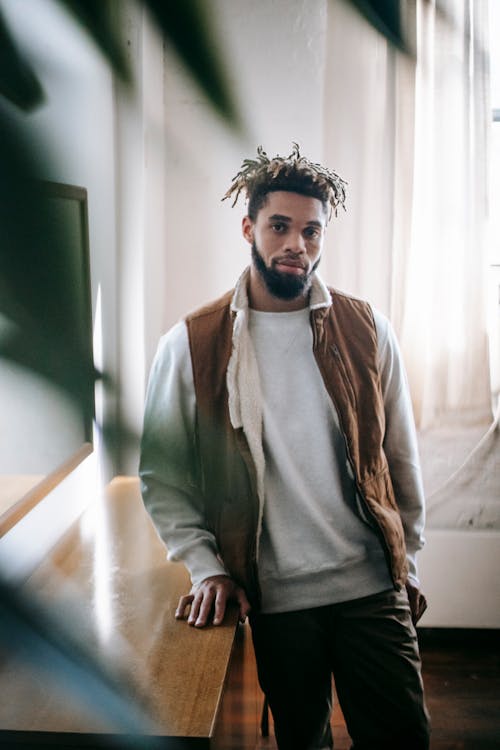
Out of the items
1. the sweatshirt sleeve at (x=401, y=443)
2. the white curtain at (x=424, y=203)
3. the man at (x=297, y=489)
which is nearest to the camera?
the man at (x=297, y=489)

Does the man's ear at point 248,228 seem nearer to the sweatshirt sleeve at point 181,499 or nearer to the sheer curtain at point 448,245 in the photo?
the sweatshirt sleeve at point 181,499

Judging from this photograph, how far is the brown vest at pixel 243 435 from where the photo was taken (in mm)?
1000

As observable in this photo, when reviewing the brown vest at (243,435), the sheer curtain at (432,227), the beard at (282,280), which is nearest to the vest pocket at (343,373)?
the brown vest at (243,435)

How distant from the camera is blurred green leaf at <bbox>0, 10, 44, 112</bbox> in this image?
0.39 ft

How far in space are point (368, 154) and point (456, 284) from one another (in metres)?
0.41

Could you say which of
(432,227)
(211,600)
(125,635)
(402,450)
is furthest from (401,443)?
(432,227)

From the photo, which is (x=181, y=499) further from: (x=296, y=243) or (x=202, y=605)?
(x=296, y=243)

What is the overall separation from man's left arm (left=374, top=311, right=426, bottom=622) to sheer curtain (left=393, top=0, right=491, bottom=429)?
1.95 ft

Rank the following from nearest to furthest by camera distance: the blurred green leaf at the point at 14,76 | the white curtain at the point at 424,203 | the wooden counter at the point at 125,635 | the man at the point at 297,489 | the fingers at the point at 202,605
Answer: the blurred green leaf at the point at 14,76 < the wooden counter at the point at 125,635 < the fingers at the point at 202,605 < the man at the point at 297,489 < the white curtain at the point at 424,203

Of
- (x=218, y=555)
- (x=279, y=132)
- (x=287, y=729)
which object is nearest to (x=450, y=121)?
(x=279, y=132)

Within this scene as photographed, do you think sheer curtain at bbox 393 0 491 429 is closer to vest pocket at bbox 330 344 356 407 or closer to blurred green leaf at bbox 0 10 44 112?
vest pocket at bbox 330 344 356 407

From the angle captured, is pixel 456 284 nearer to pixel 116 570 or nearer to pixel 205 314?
pixel 205 314

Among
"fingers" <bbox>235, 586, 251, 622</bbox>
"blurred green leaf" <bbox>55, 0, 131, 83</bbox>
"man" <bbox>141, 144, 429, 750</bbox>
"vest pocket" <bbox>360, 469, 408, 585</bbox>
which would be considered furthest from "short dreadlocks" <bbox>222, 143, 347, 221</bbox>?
"blurred green leaf" <bbox>55, 0, 131, 83</bbox>

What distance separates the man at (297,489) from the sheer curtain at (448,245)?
674 millimetres
